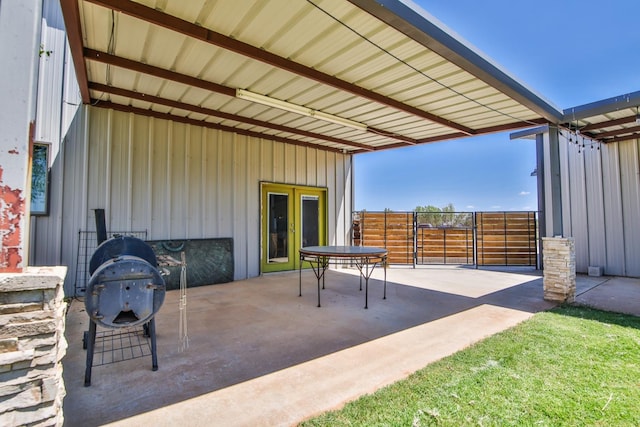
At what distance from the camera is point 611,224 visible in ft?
23.3

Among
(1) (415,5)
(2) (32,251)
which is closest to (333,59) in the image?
(1) (415,5)

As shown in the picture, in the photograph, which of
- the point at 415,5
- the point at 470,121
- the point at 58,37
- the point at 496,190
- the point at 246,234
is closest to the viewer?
the point at 415,5

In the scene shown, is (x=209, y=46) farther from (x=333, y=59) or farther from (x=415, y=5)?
(x=415, y=5)

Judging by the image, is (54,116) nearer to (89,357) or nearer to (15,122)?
(89,357)

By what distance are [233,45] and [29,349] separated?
125 inches

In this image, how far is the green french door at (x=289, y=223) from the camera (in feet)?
23.5

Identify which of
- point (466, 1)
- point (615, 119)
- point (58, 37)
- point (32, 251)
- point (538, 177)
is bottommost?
point (32, 251)

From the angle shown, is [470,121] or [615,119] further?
[470,121]

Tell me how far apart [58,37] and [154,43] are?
2720mm

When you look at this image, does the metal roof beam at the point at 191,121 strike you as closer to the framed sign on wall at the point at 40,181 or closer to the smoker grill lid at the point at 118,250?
the framed sign on wall at the point at 40,181

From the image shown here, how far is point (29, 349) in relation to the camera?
1378 mm

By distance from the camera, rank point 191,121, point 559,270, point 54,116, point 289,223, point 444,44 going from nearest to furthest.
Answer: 1. point 444,44
2. point 54,116
3. point 559,270
4. point 191,121
5. point 289,223

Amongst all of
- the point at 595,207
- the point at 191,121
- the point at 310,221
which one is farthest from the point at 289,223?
the point at 595,207

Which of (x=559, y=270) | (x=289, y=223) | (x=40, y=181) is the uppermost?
(x=40, y=181)
